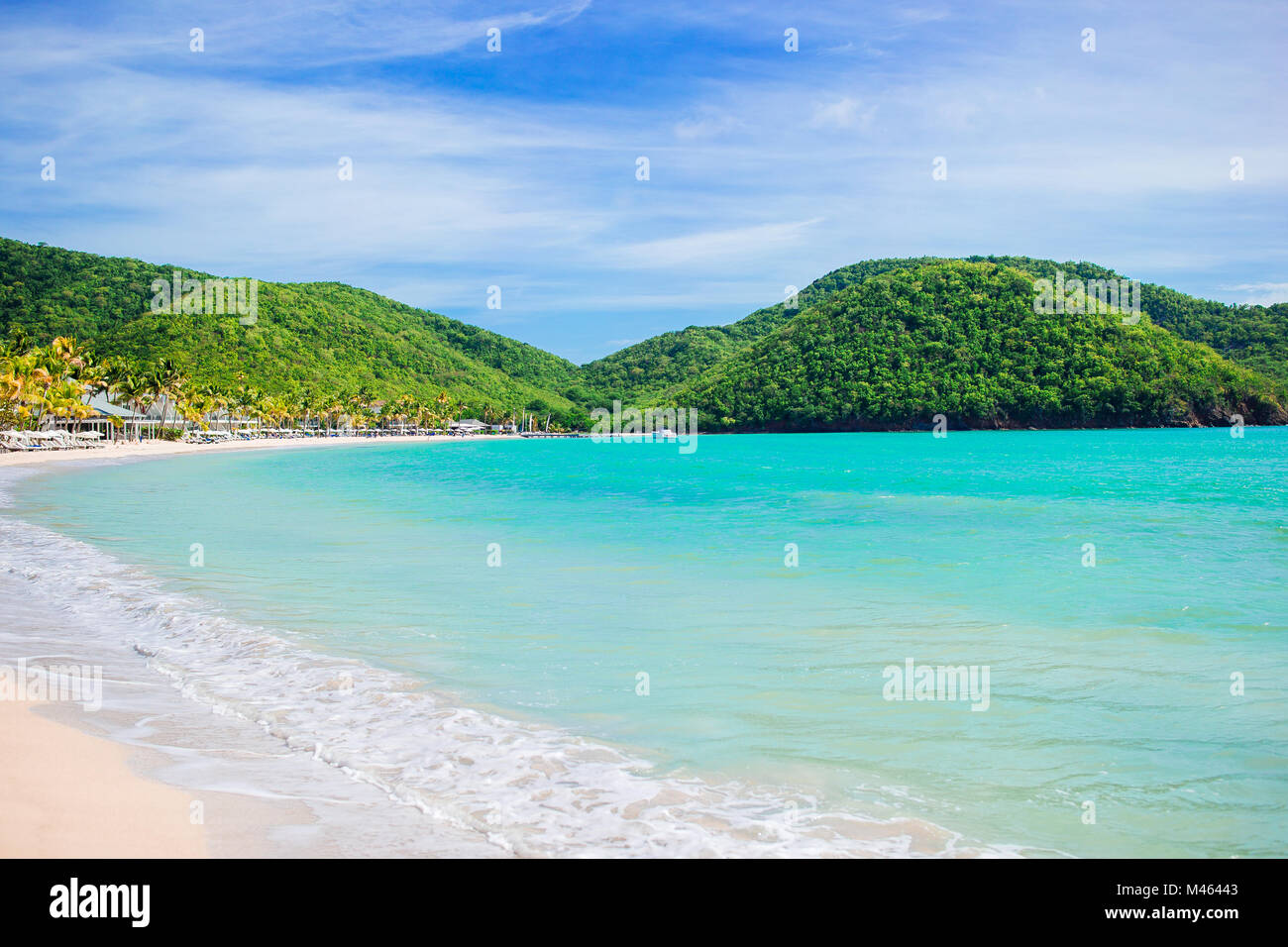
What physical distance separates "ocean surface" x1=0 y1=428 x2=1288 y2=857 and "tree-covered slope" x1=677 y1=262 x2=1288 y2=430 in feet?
392

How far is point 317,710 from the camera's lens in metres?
6.24

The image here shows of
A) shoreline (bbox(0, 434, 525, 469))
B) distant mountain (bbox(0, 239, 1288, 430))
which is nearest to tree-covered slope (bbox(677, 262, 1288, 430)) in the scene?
distant mountain (bbox(0, 239, 1288, 430))

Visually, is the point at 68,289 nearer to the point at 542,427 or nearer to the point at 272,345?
the point at 272,345

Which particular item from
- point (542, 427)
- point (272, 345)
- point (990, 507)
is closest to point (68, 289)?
point (272, 345)

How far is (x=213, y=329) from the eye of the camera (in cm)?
12231

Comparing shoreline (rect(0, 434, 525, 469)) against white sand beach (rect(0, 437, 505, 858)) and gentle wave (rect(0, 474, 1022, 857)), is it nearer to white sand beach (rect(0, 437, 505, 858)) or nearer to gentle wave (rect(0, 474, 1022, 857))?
gentle wave (rect(0, 474, 1022, 857))

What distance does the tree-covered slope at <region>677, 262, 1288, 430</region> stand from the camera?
12512 centimetres

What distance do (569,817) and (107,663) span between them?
197 inches

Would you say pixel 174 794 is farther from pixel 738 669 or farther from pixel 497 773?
pixel 738 669

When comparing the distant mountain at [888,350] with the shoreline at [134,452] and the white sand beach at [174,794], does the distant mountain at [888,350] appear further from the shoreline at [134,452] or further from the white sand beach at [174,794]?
the white sand beach at [174,794]

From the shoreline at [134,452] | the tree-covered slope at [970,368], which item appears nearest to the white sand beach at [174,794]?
the shoreline at [134,452]

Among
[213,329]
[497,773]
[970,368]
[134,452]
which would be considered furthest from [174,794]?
[970,368]

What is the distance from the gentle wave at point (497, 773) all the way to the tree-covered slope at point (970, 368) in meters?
135

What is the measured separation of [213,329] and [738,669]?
132 meters
